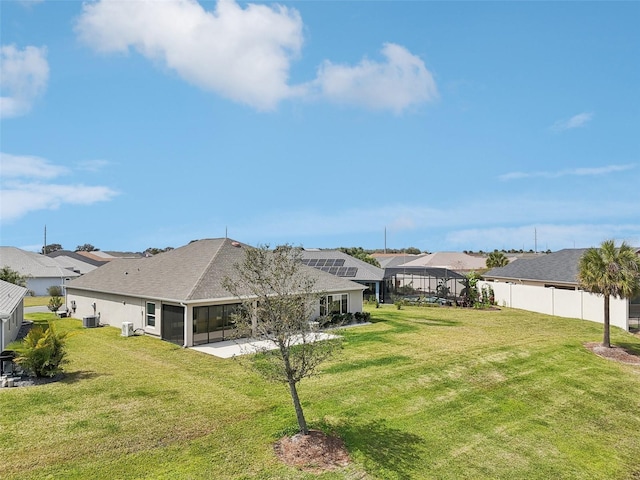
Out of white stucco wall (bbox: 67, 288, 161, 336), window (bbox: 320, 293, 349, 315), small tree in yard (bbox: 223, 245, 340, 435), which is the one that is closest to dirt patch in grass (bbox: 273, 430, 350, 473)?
small tree in yard (bbox: 223, 245, 340, 435)

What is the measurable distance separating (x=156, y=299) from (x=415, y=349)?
42.5 ft

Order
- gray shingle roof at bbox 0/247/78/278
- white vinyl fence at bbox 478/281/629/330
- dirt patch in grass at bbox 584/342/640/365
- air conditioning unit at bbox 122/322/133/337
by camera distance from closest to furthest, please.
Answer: dirt patch in grass at bbox 584/342/640/365 < air conditioning unit at bbox 122/322/133/337 < white vinyl fence at bbox 478/281/629/330 < gray shingle roof at bbox 0/247/78/278

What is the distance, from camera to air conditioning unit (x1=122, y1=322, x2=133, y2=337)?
73.7 ft

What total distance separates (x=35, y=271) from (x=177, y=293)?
41.7 metres

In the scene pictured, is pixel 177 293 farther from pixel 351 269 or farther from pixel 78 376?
pixel 351 269

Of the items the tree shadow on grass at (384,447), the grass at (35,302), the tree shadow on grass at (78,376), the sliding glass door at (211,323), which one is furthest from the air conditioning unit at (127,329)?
the grass at (35,302)

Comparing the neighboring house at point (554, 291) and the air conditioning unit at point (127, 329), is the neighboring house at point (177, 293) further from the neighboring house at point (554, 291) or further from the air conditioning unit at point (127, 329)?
the neighboring house at point (554, 291)

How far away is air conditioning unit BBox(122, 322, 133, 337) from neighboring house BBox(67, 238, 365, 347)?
847mm

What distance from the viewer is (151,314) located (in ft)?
75.8

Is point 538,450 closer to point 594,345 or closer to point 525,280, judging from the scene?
point 594,345

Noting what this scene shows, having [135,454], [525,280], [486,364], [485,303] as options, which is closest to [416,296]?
[485,303]

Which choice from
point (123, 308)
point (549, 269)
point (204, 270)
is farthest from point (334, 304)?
point (549, 269)

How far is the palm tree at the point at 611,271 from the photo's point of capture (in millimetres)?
19891

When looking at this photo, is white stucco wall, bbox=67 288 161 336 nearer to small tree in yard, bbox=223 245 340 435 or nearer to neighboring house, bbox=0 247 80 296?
small tree in yard, bbox=223 245 340 435
